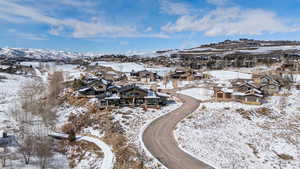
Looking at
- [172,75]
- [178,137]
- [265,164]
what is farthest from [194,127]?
[172,75]

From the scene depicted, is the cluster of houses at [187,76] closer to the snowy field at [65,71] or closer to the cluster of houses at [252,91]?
the cluster of houses at [252,91]

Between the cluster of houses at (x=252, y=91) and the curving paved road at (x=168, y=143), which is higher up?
the cluster of houses at (x=252, y=91)

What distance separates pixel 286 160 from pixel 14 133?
40.4 meters

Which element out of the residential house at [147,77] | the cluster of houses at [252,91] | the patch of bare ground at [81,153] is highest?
the residential house at [147,77]

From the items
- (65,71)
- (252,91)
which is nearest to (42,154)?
(252,91)

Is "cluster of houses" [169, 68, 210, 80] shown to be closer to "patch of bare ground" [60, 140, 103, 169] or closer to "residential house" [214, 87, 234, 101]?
"residential house" [214, 87, 234, 101]

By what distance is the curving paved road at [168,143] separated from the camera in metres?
19.3

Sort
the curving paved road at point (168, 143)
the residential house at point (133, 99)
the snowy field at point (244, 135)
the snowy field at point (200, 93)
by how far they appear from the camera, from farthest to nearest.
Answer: the snowy field at point (200, 93) < the residential house at point (133, 99) < the snowy field at point (244, 135) < the curving paved road at point (168, 143)

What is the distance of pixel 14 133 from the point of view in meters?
30.9

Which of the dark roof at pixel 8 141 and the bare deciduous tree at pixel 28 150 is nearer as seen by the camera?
the bare deciduous tree at pixel 28 150

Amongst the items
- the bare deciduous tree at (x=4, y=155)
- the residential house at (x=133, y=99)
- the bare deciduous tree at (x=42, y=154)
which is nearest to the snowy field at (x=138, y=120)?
the residential house at (x=133, y=99)

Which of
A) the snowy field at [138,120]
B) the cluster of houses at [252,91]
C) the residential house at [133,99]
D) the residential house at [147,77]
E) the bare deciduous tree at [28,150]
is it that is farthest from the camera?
the residential house at [147,77]

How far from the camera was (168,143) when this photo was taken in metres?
23.8

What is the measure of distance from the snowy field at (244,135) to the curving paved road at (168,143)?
1.10 meters
